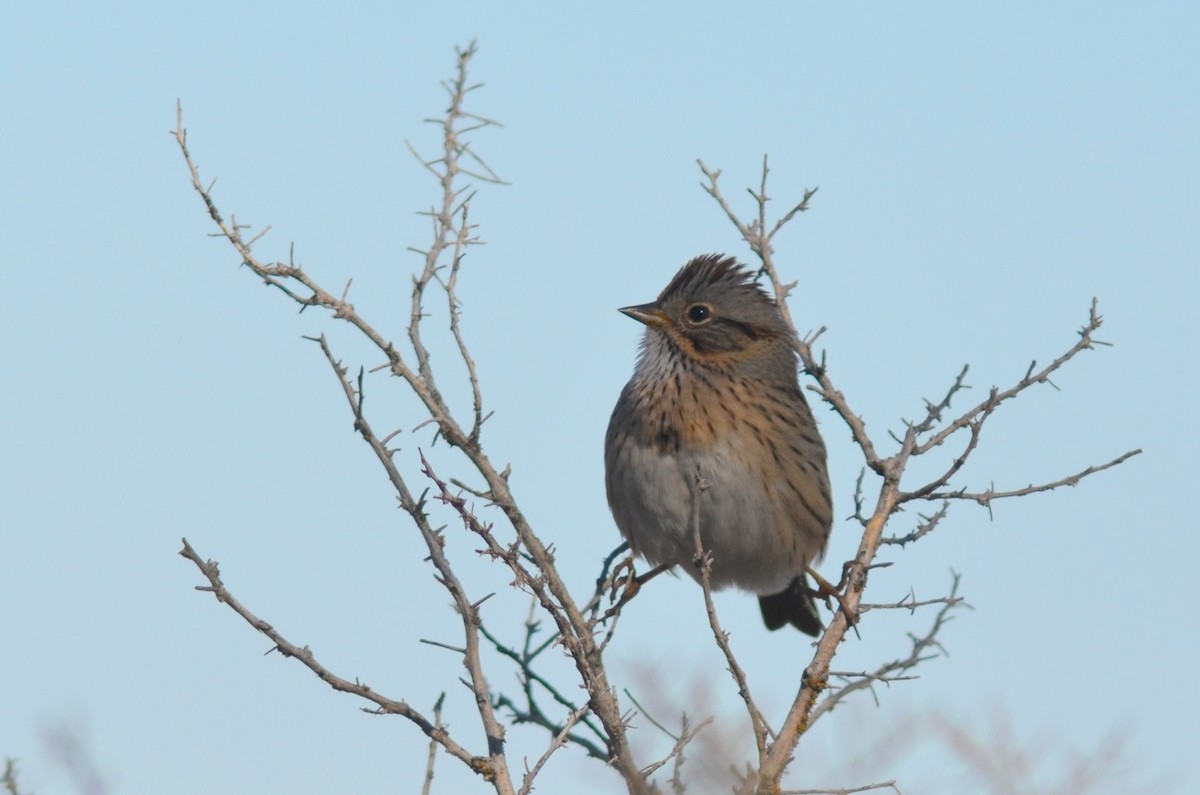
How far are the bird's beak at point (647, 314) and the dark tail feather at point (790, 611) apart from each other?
1.58m

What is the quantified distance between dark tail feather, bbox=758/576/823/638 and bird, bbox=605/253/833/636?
0.26 metres

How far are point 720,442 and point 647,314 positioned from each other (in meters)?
0.94

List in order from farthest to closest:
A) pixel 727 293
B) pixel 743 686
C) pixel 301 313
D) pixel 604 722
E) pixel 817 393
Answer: pixel 727 293
pixel 817 393
pixel 301 313
pixel 604 722
pixel 743 686

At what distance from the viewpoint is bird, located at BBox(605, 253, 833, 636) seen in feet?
22.0

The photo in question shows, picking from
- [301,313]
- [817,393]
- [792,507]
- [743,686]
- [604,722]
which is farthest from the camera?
[792,507]

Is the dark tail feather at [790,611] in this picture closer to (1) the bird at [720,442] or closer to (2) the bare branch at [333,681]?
(1) the bird at [720,442]

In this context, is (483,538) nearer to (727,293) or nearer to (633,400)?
(633,400)

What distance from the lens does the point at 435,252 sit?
4.59 meters

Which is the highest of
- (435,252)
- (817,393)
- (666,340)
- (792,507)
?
(666,340)

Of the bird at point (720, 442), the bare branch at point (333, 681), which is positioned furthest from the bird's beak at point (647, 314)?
the bare branch at point (333, 681)

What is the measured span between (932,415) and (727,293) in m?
2.24

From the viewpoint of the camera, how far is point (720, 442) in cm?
676

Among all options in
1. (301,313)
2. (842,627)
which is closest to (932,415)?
(842,627)

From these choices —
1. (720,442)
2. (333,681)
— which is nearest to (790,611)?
(720,442)
